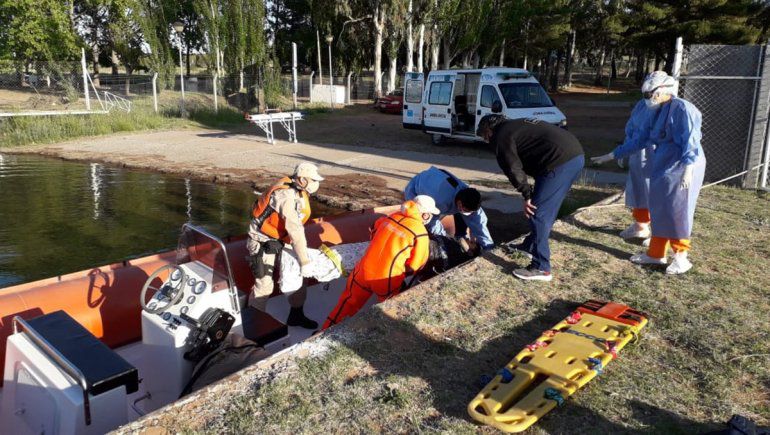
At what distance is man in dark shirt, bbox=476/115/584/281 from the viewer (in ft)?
14.9

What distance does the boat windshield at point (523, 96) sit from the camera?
562 inches

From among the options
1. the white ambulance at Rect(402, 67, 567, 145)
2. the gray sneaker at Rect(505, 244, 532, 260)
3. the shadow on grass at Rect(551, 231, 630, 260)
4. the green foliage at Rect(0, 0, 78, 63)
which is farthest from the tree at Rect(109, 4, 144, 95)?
the gray sneaker at Rect(505, 244, 532, 260)

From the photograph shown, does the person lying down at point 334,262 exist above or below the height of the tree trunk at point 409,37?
below

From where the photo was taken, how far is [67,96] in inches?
829

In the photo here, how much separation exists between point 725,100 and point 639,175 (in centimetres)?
442

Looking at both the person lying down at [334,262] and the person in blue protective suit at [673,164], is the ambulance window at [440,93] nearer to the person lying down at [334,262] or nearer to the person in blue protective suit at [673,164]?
the person lying down at [334,262]

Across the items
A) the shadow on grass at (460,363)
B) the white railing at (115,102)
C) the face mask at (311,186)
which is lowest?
the shadow on grass at (460,363)

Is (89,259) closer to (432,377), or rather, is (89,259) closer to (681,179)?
(432,377)

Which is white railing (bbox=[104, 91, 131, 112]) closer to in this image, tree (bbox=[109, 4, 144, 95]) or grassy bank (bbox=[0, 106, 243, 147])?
grassy bank (bbox=[0, 106, 243, 147])

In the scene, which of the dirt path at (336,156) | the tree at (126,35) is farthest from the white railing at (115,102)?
the tree at (126,35)

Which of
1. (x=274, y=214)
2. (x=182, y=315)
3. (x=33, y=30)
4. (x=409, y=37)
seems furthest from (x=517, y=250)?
(x=33, y=30)

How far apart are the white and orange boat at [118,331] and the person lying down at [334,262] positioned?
1.32 ft

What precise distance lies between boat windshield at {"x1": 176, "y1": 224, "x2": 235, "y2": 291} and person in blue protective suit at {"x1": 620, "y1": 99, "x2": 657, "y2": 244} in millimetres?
3761

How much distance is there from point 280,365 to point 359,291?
1168mm
